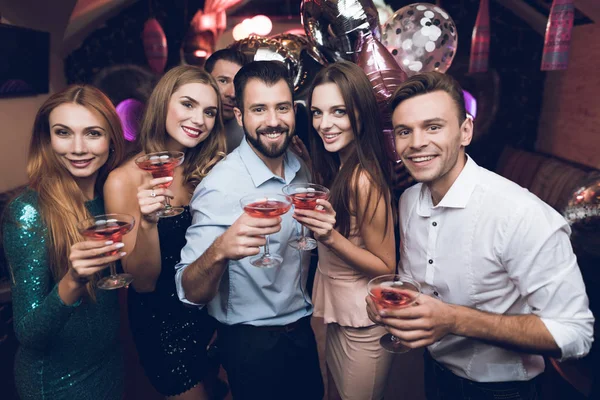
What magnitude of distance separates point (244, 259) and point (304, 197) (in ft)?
1.39

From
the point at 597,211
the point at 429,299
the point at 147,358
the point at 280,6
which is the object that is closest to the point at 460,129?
the point at 429,299

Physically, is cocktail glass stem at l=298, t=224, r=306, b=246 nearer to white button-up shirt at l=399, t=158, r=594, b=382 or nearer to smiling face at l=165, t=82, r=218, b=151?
white button-up shirt at l=399, t=158, r=594, b=382

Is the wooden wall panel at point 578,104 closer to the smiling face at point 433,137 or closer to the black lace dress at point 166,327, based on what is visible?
the smiling face at point 433,137

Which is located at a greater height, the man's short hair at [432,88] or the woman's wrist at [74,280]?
the man's short hair at [432,88]

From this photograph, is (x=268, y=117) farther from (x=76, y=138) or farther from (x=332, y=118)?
(x=76, y=138)

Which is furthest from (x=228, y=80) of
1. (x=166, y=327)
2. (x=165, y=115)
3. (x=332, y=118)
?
(x=166, y=327)

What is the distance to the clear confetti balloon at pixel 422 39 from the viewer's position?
2605 millimetres

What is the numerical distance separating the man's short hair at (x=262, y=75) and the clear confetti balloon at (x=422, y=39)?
116 cm

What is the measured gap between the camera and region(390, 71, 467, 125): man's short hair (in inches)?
62.4

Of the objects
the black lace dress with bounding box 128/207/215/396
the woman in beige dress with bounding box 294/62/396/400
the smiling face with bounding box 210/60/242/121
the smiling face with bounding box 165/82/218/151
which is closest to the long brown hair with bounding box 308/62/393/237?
the woman in beige dress with bounding box 294/62/396/400

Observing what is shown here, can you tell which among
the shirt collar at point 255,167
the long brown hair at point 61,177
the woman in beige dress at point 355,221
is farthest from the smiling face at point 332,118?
the long brown hair at point 61,177

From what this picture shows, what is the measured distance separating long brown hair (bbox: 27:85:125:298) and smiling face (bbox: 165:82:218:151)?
341 millimetres

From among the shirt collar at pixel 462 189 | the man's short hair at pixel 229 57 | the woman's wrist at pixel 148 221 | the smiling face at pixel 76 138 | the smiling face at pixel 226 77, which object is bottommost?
the woman's wrist at pixel 148 221

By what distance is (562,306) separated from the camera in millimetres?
1331
